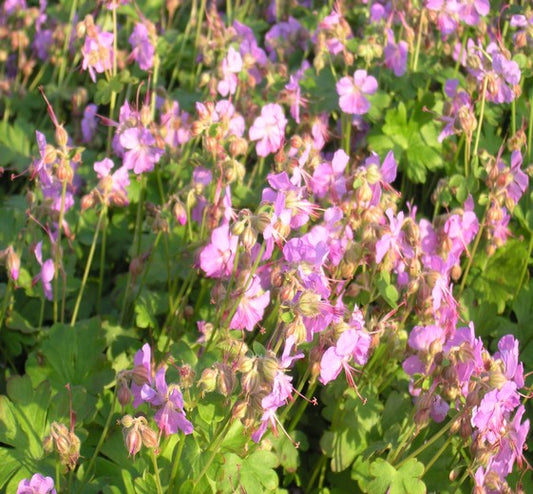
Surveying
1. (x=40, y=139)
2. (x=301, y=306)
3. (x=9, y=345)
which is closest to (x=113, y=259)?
(x=9, y=345)

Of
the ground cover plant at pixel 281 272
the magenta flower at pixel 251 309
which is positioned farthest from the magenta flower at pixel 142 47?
the magenta flower at pixel 251 309

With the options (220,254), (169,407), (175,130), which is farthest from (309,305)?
(175,130)

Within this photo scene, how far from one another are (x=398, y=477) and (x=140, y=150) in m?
1.11

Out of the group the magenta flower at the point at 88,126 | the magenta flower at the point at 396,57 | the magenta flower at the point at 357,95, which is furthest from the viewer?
the magenta flower at the point at 88,126

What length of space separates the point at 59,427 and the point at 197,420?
0.32 metres

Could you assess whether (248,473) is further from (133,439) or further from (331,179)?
(331,179)

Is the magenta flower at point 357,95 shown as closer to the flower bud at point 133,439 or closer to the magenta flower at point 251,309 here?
the magenta flower at point 251,309

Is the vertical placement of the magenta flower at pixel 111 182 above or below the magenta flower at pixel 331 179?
below

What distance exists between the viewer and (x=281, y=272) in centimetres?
175

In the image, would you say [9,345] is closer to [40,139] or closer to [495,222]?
[40,139]

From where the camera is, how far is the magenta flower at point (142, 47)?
114 inches

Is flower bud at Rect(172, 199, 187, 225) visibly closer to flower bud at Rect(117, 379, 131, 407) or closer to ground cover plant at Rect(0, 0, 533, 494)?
ground cover plant at Rect(0, 0, 533, 494)

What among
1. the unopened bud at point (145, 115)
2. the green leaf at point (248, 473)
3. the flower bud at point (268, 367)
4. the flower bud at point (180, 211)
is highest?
the unopened bud at point (145, 115)

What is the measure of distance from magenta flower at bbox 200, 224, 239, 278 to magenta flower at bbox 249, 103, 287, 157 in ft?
1.84
